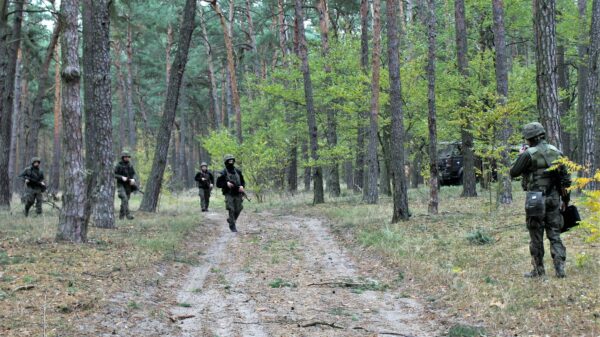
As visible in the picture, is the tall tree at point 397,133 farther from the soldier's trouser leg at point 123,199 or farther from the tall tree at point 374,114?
the soldier's trouser leg at point 123,199

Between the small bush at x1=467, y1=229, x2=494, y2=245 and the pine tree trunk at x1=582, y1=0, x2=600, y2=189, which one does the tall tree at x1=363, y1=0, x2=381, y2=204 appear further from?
the small bush at x1=467, y1=229, x2=494, y2=245

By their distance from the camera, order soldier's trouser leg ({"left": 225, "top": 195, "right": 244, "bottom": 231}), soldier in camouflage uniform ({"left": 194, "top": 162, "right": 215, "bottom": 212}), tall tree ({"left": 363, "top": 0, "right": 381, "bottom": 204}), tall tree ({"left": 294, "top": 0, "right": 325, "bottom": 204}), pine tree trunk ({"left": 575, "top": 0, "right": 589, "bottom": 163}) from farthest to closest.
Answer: tall tree ({"left": 294, "top": 0, "right": 325, "bottom": 204}), soldier in camouflage uniform ({"left": 194, "top": 162, "right": 215, "bottom": 212}), pine tree trunk ({"left": 575, "top": 0, "right": 589, "bottom": 163}), tall tree ({"left": 363, "top": 0, "right": 381, "bottom": 204}), soldier's trouser leg ({"left": 225, "top": 195, "right": 244, "bottom": 231})

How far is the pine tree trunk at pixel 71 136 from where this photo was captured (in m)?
9.91

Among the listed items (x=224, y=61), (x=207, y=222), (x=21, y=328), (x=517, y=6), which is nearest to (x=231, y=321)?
(x=21, y=328)

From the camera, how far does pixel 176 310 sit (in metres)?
6.87

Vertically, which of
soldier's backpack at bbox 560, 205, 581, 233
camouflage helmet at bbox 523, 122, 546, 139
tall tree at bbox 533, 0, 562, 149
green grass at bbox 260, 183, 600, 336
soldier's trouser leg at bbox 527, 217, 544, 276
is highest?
tall tree at bbox 533, 0, 562, 149

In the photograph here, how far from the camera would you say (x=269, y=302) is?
725cm

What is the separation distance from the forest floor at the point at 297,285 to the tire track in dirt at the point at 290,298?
24mm

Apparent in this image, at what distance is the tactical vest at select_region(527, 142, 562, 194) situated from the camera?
736cm

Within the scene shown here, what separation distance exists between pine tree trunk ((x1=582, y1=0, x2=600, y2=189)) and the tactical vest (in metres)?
9.60

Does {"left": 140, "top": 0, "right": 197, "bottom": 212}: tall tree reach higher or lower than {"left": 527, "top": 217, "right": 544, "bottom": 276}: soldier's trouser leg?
higher

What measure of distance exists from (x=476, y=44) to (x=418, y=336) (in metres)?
22.0

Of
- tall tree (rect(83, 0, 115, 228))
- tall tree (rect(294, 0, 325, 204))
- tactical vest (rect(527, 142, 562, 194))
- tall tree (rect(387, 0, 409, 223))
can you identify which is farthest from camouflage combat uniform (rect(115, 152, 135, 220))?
tactical vest (rect(527, 142, 562, 194))

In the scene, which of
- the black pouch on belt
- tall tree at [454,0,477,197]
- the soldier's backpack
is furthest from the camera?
tall tree at [454,0,477,197]
